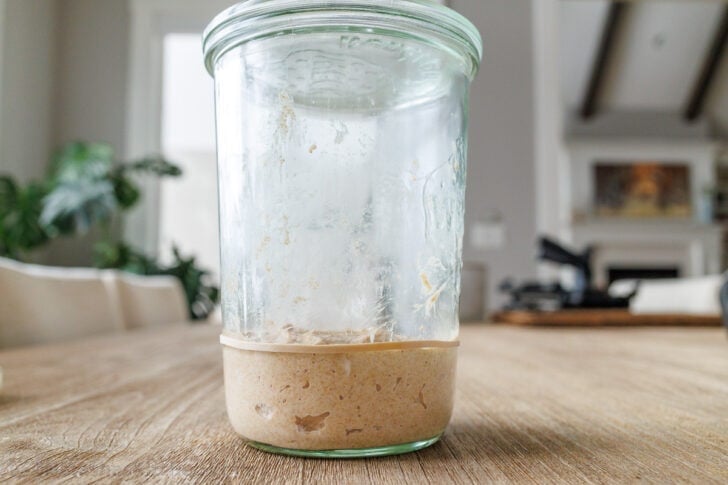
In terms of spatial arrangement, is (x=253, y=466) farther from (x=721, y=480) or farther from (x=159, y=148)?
(x=159, y=148)

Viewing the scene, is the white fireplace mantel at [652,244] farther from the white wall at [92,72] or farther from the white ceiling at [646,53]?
the white wall at [92,72]

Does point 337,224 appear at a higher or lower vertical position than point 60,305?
higher

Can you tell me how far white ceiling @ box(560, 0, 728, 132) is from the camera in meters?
6.28

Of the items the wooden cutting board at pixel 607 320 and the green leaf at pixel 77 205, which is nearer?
the wooden cutting board at pixel 607 320

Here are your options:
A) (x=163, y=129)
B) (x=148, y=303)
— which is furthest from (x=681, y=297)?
(x=163, y=129)

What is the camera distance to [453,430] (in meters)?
0.28

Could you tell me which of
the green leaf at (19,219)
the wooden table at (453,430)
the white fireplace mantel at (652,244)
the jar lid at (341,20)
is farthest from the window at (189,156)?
the white fireplace mantel at (652,244)

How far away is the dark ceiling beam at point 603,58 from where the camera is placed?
626 centimetres

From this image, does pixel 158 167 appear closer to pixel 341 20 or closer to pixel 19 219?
pixel 19 219

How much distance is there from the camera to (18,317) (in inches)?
42.3

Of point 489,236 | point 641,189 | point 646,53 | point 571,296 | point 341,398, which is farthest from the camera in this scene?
point 641,189

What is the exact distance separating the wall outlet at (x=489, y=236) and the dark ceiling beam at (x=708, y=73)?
4.97m

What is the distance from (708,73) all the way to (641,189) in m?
1.48

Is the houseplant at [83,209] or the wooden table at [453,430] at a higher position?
the houseplant at [83,209]
